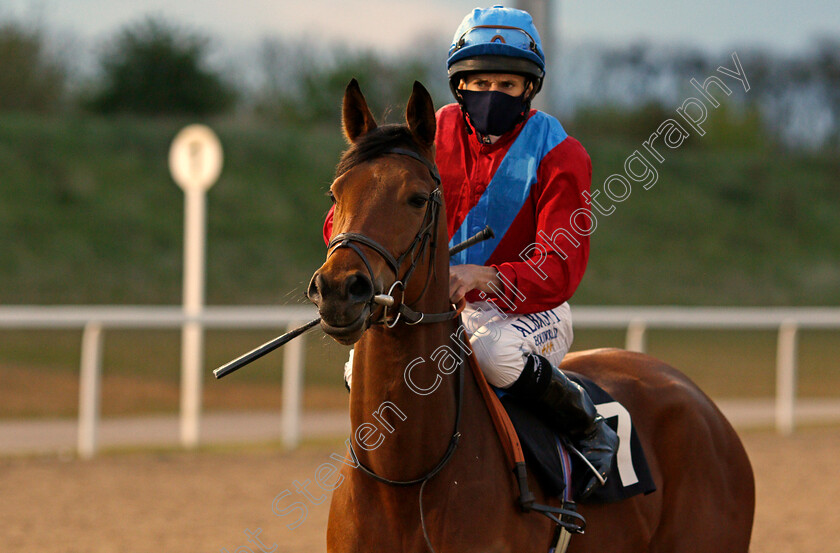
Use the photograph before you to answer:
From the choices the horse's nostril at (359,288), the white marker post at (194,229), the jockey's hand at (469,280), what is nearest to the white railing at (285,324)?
the white marker post at (194,229)

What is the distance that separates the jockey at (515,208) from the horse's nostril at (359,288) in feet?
1.88

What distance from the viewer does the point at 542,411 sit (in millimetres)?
2975

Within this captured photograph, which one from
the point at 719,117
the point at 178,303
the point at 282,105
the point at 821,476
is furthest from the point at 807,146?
the point at 821,476

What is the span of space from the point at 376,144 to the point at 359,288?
48 cm

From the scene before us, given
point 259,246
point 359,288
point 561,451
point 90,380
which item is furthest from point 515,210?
point 259,246

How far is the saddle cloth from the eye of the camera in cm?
283

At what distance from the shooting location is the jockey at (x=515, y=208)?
2.83m

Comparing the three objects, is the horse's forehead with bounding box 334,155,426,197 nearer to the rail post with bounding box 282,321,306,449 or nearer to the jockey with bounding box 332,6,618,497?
the jockey with bounding box 332,6,618,497

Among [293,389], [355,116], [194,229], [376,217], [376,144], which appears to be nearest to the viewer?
[376,217]

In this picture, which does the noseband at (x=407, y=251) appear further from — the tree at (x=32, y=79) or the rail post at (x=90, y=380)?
the tree at (x=32, y=79)

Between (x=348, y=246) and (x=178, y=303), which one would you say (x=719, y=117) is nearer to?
(x=178, y=303)

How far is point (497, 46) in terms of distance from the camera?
295 centimetres

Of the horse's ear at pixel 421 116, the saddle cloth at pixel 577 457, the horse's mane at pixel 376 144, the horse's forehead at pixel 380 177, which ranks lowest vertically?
the saddle cloth at pixel 577 457

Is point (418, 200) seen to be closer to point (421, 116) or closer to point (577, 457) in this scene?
point (421, 116)
